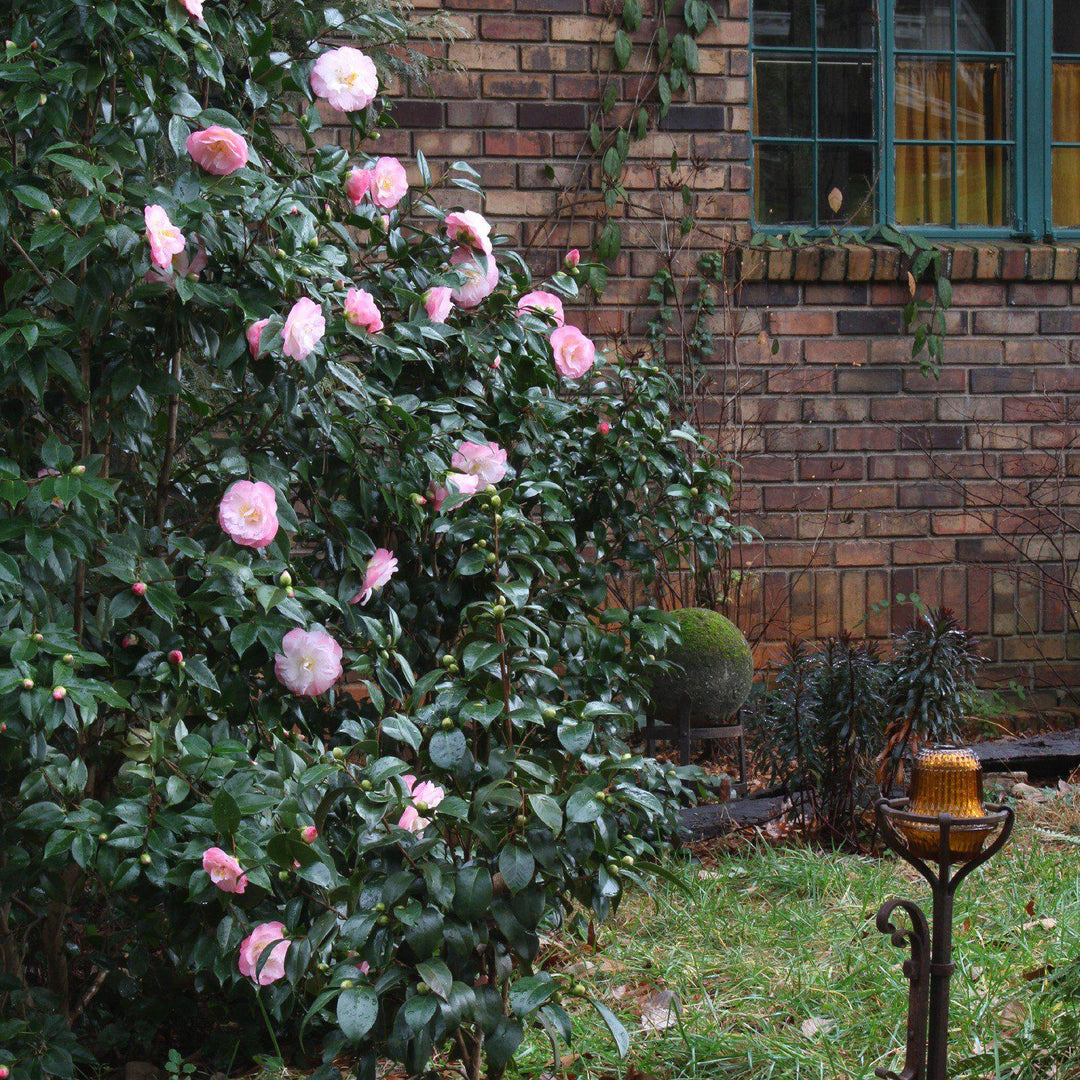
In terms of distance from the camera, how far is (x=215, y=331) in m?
1.70

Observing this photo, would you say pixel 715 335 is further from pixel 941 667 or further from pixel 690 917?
pixel 690 917

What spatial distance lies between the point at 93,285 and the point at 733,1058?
4.99 ft

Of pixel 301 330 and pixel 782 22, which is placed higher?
pixel 782 22

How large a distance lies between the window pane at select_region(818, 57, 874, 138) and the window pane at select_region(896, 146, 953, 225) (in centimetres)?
20

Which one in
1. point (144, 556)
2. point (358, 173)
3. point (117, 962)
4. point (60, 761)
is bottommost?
point (117, 962)

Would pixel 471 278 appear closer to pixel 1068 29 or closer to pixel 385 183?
pixel 385 183

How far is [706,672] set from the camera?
321 cm

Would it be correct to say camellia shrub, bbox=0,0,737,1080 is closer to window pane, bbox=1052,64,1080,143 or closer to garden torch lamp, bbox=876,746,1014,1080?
garden torch lamp, bbox=876,746,1014,1080

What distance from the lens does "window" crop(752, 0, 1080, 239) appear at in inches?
172

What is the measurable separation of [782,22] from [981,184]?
1020 millimetres

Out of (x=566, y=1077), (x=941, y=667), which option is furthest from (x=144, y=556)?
(x=941, y=667)

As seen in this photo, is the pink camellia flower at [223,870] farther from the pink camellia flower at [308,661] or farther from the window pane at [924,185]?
the window pane at [924,185]

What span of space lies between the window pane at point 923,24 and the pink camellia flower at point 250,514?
380 centimetres

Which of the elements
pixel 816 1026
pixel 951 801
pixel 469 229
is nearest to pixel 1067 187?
pixel 469 229
